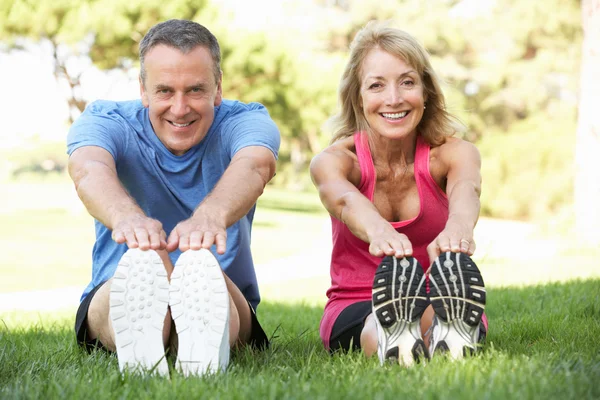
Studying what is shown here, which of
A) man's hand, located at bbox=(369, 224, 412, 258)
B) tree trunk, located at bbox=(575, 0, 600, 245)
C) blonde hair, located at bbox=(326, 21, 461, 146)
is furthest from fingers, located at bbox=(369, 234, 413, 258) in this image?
tree trunk, located at bbox=(575, 0, 600, 245)

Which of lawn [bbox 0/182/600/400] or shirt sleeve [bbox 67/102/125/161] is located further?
shirt sleeve [bbox 67/102/125/161]

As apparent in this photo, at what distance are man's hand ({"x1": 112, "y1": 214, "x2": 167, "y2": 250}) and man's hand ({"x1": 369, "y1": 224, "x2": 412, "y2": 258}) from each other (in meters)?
0.82

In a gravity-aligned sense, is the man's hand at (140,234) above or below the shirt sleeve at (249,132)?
below

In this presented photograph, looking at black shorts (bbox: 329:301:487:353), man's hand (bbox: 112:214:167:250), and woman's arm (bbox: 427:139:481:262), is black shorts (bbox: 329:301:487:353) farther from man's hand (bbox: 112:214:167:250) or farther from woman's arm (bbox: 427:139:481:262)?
man's hand (bbox: 112:214:167:250)

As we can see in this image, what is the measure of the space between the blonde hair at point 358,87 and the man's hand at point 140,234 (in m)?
1.41

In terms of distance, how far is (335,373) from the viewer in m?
2.68

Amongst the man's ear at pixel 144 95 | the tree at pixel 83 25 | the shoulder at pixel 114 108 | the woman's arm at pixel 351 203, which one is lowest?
the woman's arm at pixel 351 203

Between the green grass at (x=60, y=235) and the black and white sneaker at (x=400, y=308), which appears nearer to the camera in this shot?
the black and white sneaker at (x=400, y=308)

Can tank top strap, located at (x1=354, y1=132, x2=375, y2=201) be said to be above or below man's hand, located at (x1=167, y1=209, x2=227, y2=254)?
above

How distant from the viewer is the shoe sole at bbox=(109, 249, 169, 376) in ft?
8.71

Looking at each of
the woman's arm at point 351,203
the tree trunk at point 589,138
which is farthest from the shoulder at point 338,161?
the tree trunk at point 589,138

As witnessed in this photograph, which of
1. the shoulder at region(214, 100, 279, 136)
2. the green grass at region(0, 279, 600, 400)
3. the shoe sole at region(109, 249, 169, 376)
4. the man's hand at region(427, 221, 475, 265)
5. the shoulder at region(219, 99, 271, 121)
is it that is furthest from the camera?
the shoulder at region(219, 99, 271, 121)

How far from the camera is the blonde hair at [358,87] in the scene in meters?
3.56

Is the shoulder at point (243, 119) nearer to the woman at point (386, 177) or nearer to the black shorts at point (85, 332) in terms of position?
the woman at point (386, 177)
